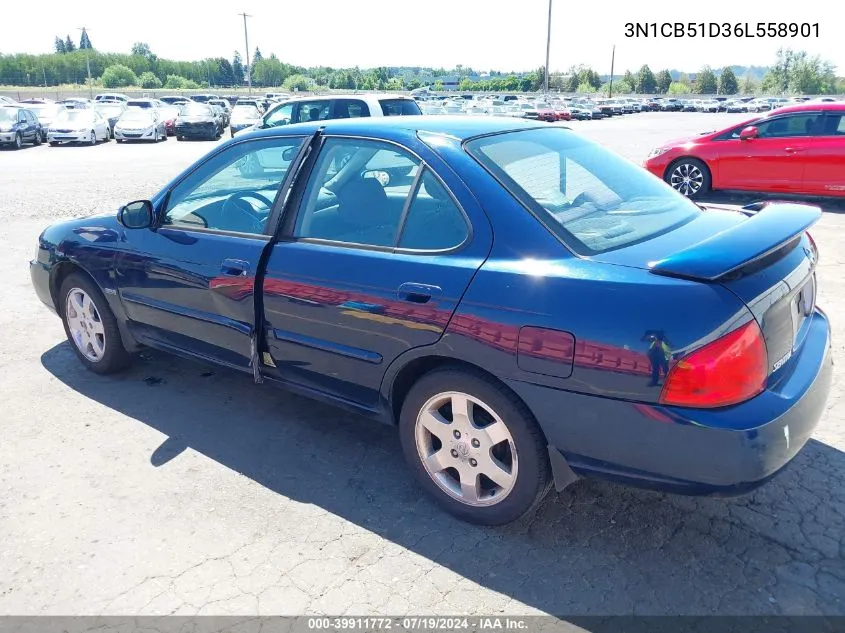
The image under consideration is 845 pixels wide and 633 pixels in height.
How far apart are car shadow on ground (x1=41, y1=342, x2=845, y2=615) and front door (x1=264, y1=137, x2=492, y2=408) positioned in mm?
437

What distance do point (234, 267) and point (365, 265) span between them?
33.7 inches

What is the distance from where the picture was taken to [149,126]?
27.4m

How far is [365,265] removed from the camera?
311 centimetres

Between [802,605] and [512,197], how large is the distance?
1849mm

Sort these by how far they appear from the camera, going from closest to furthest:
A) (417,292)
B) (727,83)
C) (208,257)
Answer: (417,292), (208,257), (727,83)

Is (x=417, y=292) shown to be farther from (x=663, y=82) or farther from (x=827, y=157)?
(x=663, y=82)

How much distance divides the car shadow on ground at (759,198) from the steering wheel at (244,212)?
9002 mm

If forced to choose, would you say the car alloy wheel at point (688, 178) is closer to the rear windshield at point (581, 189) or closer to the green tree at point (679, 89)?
the rear windshield at point (581, 189)

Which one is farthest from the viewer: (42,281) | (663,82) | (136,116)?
(663,82)

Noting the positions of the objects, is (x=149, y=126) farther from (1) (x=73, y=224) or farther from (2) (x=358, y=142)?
(2) (x=358, y=142)

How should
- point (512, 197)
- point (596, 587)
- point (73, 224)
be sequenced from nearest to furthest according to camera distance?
point (596, 587) < point (512, 197) < point (73, 224)

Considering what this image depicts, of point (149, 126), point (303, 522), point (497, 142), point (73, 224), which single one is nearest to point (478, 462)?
point (303, 522)

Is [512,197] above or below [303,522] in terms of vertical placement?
above

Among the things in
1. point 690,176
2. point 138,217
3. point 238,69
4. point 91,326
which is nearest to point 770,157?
point 690,176
